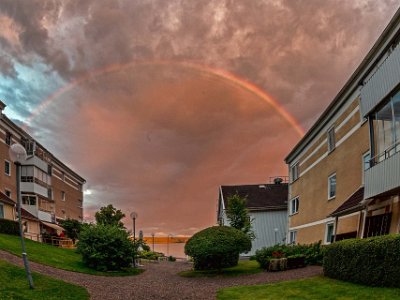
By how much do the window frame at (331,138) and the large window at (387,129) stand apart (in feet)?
26.3

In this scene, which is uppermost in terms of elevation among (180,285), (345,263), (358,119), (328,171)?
(358,119)

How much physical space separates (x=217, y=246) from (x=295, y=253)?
4.52 metres

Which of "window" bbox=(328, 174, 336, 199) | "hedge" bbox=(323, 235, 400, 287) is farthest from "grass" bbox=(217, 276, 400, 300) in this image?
"window" bbox=(328, 174, 336, 199)

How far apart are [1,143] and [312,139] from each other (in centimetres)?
3101

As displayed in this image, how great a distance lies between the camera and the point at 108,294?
14414mm

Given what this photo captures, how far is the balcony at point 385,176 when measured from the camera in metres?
13.4

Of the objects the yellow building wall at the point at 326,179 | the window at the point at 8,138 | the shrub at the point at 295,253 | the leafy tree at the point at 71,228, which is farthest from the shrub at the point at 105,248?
the window at the point at 8,138

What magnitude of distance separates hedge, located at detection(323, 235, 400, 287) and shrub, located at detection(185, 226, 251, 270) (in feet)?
28.0

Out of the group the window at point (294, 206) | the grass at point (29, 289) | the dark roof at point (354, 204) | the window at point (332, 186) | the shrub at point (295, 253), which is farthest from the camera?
the window at point (294, 206)

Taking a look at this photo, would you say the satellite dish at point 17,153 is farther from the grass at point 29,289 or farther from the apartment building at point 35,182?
the apartment building at point 35,182

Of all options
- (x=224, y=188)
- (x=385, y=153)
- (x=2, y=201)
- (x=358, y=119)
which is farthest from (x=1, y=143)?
(x=385, y=153)

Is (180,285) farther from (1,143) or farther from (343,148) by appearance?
(1,143)

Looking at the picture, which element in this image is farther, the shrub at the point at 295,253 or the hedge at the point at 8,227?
the hedge at the point at 8,227

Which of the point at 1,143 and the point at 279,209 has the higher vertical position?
the point at 1,143
